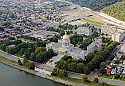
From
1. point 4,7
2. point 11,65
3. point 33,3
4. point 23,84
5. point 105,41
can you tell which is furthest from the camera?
point 33,3

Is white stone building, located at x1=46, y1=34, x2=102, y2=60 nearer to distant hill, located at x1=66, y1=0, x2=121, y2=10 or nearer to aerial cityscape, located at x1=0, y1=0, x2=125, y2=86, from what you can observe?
aerial cityscape, located at x1=0, y1=0, x2=125, y2=86

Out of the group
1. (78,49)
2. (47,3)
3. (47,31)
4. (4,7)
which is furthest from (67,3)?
(78,49)

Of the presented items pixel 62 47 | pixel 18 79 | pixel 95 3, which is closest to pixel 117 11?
pixel 95 3

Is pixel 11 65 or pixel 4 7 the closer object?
pixel 11 65

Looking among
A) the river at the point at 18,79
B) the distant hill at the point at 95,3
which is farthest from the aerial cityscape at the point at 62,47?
the distant hill at the point at 95,3

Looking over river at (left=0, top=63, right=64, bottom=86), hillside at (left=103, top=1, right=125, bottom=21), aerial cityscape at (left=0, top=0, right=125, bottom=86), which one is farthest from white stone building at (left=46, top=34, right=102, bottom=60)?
hillside at (left=103, top=1, right=125, bottom=21)

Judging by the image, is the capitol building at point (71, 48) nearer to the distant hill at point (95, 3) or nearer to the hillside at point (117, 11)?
the hillside at point (117, 11)

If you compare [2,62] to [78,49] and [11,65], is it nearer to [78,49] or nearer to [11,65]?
[11,65]
